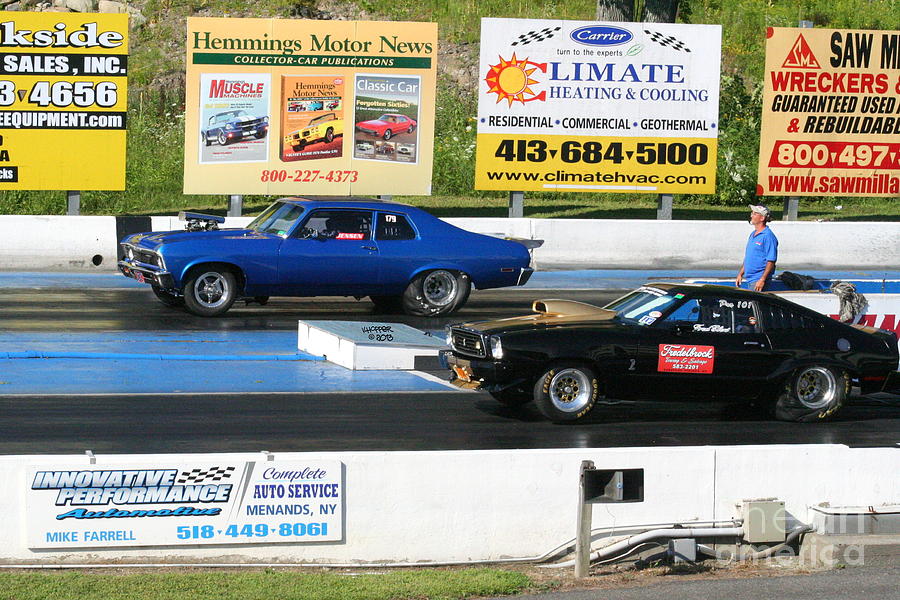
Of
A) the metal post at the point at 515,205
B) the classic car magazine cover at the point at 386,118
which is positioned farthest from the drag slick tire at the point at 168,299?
the metal post at the point at 515,205

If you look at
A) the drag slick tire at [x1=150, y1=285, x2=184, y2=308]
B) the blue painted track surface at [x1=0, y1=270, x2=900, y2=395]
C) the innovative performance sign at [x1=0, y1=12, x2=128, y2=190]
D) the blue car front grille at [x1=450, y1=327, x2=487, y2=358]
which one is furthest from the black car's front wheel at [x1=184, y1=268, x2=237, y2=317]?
the innovative performance sign at [x1=0, y1=12, x2=128, y2=190]

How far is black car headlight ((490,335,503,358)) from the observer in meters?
11.3

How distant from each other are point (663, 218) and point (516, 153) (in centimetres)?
306

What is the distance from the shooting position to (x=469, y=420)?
38.9 feet

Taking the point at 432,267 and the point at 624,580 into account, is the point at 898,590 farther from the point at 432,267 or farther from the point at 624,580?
the point at 432,267

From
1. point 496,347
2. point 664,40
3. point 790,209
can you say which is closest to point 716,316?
point 496,347

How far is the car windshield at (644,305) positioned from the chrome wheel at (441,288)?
499 centimetres

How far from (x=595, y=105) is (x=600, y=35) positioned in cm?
124

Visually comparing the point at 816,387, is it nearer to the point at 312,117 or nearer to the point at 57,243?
the point at 57,243

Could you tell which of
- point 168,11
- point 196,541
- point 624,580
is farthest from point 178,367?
point 168,11

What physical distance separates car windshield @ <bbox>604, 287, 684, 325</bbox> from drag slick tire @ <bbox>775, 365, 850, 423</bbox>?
136cm

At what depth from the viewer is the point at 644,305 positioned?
479 inches

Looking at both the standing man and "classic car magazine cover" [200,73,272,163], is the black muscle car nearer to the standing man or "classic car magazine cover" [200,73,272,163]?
the standing man

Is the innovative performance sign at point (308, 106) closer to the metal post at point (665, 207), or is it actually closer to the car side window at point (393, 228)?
the metal post at point (665, 207)
